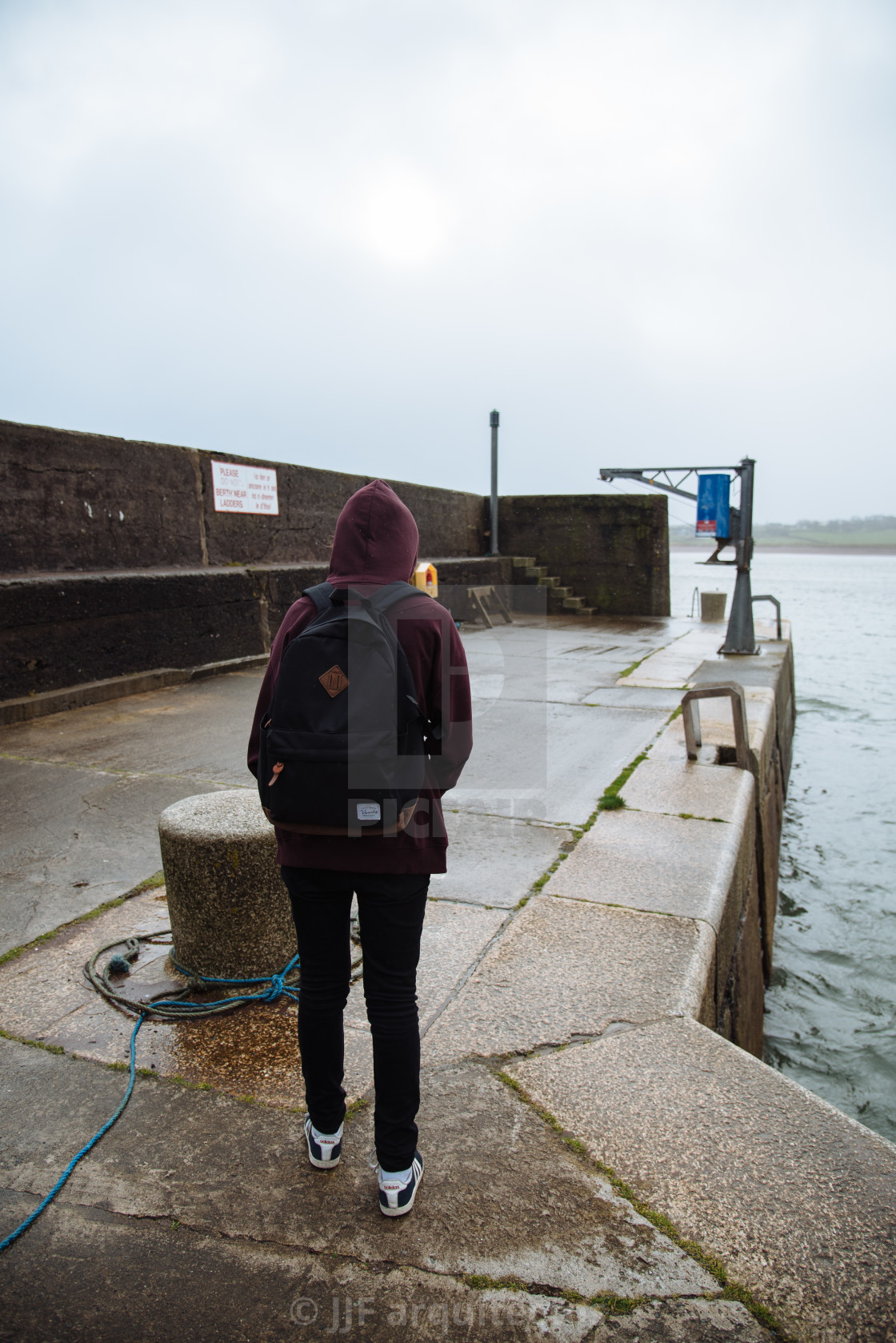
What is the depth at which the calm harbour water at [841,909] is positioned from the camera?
4486mm

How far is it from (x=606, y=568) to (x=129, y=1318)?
15.5 meters

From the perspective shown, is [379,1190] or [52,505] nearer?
[379,1190]

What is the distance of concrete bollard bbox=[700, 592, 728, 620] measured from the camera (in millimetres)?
15031

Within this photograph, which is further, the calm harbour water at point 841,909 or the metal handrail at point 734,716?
the metal handrail at point 734,716

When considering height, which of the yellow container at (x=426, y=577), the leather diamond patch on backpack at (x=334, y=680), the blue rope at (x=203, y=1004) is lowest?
the blue rope at (x=203, y=1004)

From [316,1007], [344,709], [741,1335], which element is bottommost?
[741,1335]

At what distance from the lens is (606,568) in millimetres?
16234

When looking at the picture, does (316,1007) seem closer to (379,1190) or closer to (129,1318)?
(379,1190)

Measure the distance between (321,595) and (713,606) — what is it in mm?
14345

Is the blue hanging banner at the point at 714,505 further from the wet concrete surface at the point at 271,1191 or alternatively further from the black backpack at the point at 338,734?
the black backpack at the point at 338,734

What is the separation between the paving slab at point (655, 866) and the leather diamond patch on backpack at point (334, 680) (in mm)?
2009

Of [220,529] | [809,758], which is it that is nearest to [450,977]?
[220,529]

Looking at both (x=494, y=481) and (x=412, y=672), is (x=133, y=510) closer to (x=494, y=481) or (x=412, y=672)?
(x=412, y=672)

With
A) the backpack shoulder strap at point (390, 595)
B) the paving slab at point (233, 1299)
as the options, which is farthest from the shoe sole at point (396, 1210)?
the backpack shoulder strap at point (390, 595)
